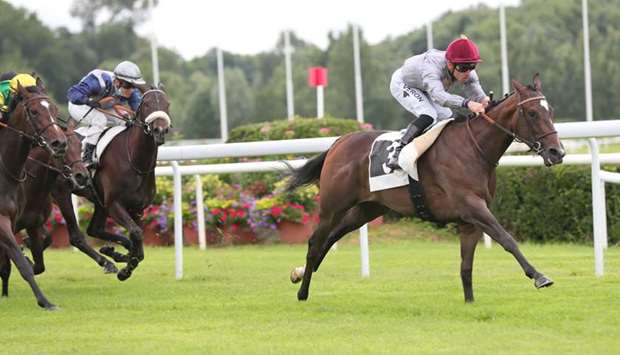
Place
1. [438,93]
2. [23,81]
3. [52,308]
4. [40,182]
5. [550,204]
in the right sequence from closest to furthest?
[438,93], [52,308], [23,81], [40,182], [550,204]


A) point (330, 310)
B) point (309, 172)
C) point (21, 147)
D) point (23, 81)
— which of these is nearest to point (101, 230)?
point (21, 147)

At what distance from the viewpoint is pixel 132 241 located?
871cm

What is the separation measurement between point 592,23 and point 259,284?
4452 centimetres

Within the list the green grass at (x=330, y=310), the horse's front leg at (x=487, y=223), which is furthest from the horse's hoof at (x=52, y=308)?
the horse's front leg at (x=487, y=223)

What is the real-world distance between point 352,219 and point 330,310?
3.15 feet

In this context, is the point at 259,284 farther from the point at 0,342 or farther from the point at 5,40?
the point at 5,40

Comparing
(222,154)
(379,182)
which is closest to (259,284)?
(222,154)

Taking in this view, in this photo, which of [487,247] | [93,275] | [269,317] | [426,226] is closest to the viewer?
[269,317]

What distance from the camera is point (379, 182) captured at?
733 centimetres

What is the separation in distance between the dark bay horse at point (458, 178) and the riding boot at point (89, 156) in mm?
2273

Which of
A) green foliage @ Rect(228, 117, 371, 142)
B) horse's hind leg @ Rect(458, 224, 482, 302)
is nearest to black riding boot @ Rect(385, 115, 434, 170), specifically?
horse's hind leg @ Rect(458, 224, 482, 302)

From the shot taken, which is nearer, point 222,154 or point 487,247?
point 222,154

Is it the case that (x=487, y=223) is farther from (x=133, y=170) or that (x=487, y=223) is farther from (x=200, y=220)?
(x=200, y=220)

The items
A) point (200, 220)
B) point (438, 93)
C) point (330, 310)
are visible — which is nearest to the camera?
point (330, 310)
